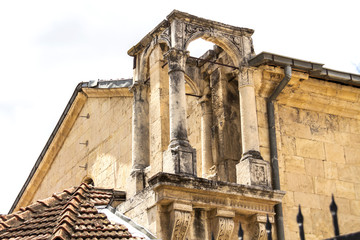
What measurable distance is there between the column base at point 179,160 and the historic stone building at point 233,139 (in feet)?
0.05

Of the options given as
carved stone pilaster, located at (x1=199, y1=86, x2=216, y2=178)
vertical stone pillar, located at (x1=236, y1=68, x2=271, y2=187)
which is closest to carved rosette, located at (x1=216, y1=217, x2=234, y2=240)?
vertical stone pillar, located at (x1=236, y1=68, x2=271, y2=187)

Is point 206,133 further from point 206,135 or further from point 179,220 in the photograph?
point 179,220

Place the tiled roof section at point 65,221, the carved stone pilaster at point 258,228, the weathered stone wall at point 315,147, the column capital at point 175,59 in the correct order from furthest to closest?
the weathered stone wall at point 315,147 → the column capital at point 175,59 → the carved stone pilaster at point 258,228 → the tiled roof section at point 65,221

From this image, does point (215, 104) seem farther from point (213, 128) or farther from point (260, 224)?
point (260, 224)

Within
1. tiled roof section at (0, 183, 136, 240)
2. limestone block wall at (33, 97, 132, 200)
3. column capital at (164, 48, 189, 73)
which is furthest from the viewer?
limestone block wall at (33, 97, 132, 200)

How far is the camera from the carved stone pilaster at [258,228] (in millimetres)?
8898

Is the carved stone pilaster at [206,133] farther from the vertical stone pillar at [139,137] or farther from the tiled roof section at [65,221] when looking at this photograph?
the tiled roof section at [65,221]

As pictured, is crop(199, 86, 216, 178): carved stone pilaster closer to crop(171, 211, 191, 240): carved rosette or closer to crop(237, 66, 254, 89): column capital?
crop(237, 66, 254, 89): column capital

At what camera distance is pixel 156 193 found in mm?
8477

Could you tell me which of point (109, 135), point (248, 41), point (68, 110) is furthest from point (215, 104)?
point (68, 110)

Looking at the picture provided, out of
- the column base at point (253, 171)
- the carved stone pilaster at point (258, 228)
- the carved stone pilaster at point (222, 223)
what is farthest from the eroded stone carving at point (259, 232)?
the column base at point (253, 171)

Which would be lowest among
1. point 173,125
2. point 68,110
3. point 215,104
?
point 173,125

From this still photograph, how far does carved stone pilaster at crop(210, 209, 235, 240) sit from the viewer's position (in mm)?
8586

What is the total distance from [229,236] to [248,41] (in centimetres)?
333
